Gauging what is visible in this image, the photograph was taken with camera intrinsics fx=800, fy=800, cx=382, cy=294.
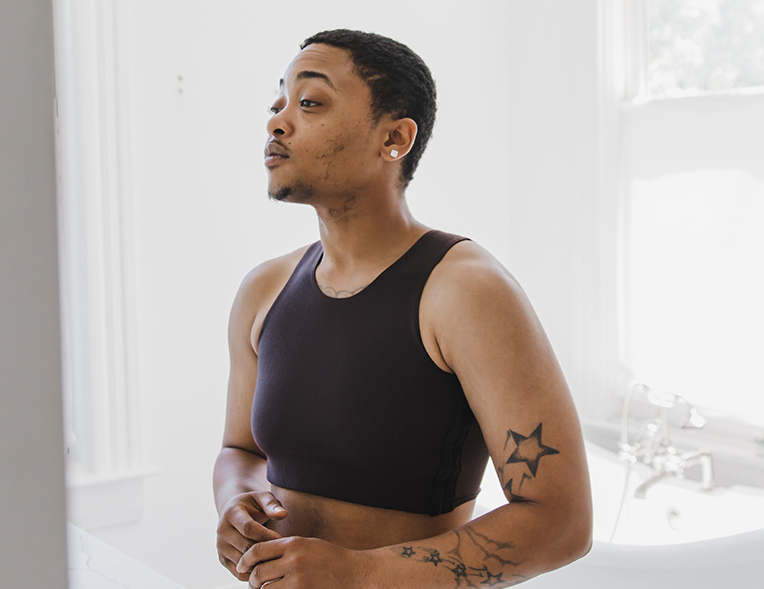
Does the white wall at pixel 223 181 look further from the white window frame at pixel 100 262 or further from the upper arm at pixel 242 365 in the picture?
the upper arm at pixel 242 365

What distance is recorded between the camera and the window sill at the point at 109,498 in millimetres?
2273

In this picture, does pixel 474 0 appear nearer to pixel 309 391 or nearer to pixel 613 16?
pixel 613 16

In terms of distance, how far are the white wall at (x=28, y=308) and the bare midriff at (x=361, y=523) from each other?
949 millimetres

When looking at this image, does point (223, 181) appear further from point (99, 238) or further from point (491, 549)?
point (491, 549)

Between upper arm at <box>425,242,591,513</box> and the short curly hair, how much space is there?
0.28 metres

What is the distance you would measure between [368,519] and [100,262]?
4.97ft

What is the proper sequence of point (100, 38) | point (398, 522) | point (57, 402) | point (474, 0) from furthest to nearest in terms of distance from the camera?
point (474, 0) → point (100, 38) → point (398, 522) → point (57, 402)

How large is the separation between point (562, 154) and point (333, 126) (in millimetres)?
2154

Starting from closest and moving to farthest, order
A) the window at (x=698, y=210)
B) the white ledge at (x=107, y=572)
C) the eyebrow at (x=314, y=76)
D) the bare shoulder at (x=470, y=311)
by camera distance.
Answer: the white ledge at (x=107, y=572) < the bare shoulder at (x=470, y=311) < the eyebrow at (x=314, y=76) < the window at (x=698, y=210)

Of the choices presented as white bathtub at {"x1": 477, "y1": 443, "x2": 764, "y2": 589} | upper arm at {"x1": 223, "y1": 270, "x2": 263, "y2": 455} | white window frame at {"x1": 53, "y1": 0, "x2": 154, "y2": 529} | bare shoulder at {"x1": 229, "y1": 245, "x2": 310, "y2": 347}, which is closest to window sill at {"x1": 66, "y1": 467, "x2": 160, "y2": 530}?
white window frame at {"x1": 53, "y1": 0, "x2": 154, "y2": 529}

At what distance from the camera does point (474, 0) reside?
316 cm

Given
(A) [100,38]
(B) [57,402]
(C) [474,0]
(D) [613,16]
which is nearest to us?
(B) [57,402]

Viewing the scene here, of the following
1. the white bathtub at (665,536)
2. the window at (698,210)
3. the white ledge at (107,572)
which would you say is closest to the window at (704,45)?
the window at (698,210)

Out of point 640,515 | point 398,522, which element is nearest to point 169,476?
point 640,515
